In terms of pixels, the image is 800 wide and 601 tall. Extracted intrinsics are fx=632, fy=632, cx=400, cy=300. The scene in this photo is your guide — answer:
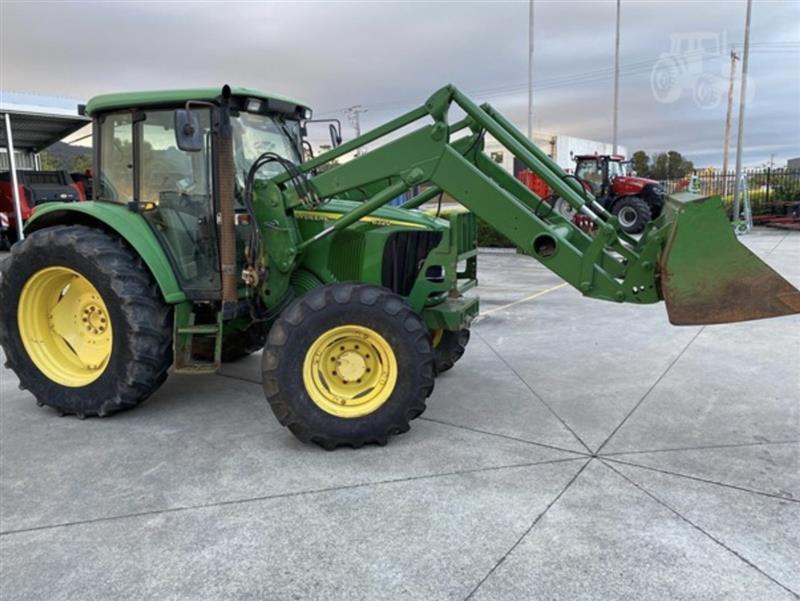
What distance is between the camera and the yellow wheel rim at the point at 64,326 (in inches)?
181

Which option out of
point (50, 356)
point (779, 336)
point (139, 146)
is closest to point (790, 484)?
point (779, 336)

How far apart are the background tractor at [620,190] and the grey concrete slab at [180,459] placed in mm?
15415

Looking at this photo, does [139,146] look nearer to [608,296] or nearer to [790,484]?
[608,296]

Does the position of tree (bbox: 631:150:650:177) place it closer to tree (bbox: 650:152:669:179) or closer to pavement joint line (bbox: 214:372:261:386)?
tree (bbox: 650:152:669:179)

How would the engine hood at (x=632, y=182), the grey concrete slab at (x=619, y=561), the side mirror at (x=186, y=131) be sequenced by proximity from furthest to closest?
the engine hood at (x=632, y=182) < the side mirror at (x=186, y=131) < the grey concrete slab at (x=619, y=561)

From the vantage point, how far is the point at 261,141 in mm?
4547

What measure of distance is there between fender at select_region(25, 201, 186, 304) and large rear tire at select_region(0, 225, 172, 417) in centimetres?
13

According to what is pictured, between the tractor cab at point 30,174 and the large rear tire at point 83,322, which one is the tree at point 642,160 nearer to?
the tractor cab at point 30,174

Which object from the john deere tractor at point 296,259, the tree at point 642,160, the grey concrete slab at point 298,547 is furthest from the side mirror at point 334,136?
the tree at point 642,160

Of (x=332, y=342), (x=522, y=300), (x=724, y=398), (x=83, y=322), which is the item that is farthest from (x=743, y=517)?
(x=522, y=300)

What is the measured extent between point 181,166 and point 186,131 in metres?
0.74

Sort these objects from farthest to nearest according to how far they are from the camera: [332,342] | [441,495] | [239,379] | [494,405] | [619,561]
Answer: [239,379]
[494,405]
[332,342]
[441,495]
[619,561]

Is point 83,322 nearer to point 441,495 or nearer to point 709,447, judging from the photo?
point 441,495

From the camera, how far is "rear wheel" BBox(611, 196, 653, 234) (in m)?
17.7
